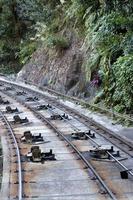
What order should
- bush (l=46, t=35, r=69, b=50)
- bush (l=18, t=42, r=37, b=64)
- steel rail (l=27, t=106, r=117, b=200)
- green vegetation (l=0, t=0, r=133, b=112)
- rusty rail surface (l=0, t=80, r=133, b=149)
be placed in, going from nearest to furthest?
1. steel rail (l=27, t=106, r=117, b=200)
2. rusty rail surface (l=0, t=80, r=133, b=149)
3. green vegetation (l=0, t=0, r=133, b=112)
4. bush (l=46, t=35, r=69, b=50)
5. bush (l=18, t=42, r=37, b=64)

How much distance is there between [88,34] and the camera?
91.1 ft

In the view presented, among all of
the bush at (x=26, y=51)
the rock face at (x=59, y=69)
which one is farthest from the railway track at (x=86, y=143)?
the bush at (x=26, y=51)

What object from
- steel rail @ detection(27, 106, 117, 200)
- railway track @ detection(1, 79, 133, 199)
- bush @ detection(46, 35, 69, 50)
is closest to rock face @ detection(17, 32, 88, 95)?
bush @ detection(46, 35, 69, 50)

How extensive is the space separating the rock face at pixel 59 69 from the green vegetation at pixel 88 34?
923mm

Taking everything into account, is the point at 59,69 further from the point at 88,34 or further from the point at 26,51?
the point at 26,51

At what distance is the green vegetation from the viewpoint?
21844mm

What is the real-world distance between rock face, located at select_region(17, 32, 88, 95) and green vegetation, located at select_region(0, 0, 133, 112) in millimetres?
923

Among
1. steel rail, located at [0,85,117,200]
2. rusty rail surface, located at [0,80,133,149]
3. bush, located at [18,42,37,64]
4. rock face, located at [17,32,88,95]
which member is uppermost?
bush, located at [18,42,37,64]

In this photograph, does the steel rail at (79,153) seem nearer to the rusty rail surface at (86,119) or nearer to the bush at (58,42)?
the rusty rail surface at (86,119)

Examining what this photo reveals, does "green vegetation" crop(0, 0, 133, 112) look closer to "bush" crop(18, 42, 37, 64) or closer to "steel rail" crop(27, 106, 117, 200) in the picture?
"bush" crop(18, 42, 37, 64)

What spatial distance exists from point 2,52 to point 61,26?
1375cm

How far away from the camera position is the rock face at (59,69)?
3316 centimetres

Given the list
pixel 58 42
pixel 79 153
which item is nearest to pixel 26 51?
pixel 58 42

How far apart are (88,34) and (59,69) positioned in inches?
334
